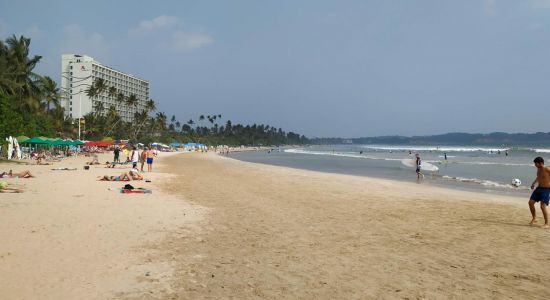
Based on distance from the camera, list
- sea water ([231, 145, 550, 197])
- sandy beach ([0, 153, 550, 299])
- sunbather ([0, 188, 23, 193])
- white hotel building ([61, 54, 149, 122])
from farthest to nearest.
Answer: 1. white hotel building ([61, 54, 149, 122])
2. sea water ([231, 145, 550, 197])
3. sunbather ([0, 188, 23, 193])
4. sandy beach ([0, 153, 550, 299])

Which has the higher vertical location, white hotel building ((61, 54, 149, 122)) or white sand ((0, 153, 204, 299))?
white hotel building ((61, 54, 149, 122))

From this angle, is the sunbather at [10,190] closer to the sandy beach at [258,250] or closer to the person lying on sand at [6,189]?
the person lying on sand at [6,189]

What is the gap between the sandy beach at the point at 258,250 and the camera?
14.7 ft

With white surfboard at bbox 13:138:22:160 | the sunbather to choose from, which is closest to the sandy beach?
the sunbather

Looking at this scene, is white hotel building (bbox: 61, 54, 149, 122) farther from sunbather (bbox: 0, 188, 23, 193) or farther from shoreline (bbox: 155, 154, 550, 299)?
shoreline (bbox: 155, 154, 550, 299)

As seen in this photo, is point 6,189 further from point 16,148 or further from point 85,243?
point 16,148

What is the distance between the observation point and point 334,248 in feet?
21.1

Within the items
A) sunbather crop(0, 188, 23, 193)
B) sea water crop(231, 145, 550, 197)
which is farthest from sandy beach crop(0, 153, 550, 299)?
sea water crop(231, 145, 550, 197)

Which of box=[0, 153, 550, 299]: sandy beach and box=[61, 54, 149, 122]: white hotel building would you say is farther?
box=[61, 54, 149, 122]: white hotel building

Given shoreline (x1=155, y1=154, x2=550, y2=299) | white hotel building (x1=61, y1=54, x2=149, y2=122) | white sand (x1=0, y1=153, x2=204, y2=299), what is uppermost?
white hotel building (x1=61, y1=54, x2=149, y2=122)

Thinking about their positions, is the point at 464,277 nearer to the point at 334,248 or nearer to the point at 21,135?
the point at 334,248

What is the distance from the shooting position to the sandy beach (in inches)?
176

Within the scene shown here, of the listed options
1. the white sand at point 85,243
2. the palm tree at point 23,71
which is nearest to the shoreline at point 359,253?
the white sand at point 85,243

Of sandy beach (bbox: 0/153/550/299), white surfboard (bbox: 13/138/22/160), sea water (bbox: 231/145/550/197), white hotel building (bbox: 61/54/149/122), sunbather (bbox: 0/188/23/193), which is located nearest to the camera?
sandy beach (bbox: 0/153/550/299)
